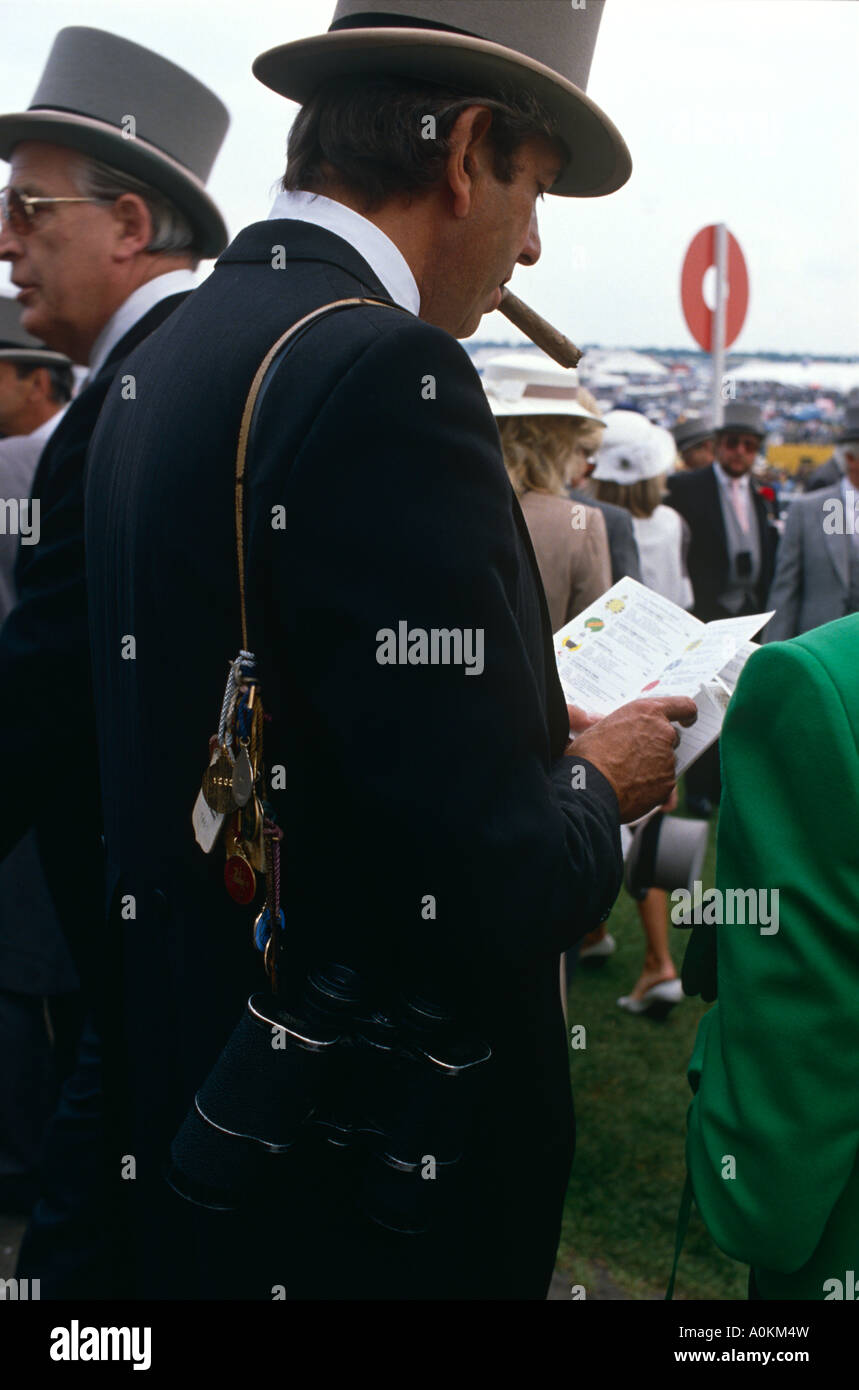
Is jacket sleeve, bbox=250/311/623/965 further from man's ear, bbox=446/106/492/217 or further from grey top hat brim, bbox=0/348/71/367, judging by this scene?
grey top hat brim, bbox=0/348/71/367

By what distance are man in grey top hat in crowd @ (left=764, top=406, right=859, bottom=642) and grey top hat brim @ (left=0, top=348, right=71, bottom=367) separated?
3407 millimetres

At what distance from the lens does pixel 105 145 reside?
2289 mm

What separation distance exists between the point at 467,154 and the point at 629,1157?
280 centimetres

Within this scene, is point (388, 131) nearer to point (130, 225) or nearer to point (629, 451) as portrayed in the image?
point (130, 225)

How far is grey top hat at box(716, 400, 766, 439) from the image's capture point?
782 centimetres

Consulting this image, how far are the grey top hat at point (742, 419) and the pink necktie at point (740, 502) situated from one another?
349 mm

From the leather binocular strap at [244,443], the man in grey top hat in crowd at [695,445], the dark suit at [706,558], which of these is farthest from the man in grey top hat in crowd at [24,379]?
the man in grey top hat in crowd at [695,445]

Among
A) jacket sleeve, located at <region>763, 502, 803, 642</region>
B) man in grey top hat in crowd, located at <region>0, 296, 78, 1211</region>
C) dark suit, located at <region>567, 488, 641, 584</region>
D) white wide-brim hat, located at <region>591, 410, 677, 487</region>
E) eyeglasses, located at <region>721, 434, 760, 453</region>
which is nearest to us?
man in grey top hat in crowd, located at <region>0, 296, 78, 1211</region>

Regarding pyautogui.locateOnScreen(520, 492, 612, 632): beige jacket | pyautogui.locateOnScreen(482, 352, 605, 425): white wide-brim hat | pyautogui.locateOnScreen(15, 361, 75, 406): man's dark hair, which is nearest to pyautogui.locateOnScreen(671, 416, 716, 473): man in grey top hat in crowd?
pyautogui.locateOnScreen(15, 361, 75, 406): man's dark hair

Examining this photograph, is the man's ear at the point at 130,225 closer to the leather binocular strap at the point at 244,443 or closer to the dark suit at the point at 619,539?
the leather binocular strap at the point at 244,443

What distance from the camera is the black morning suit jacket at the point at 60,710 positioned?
5.86ft

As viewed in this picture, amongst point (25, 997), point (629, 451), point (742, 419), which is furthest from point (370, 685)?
point (742, 419)

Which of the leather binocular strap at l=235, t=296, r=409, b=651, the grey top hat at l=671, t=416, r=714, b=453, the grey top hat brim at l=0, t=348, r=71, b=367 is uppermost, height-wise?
the grey top hat at l=671, t=416, r=714, b=453
